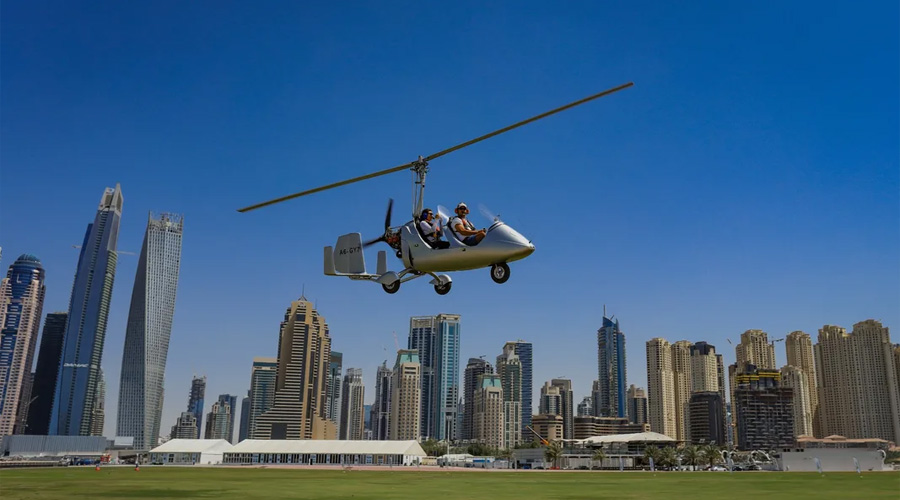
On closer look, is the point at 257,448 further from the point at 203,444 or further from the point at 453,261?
the point at 453,261

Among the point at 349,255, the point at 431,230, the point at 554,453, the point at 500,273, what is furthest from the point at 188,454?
the point at 500,273

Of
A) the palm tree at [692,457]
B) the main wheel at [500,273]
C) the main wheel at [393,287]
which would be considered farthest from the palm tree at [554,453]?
the main wheel at [500,273]

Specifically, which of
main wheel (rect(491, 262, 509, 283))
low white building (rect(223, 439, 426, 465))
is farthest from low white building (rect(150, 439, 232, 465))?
main wheel (rect(491, 262, 509, 283))

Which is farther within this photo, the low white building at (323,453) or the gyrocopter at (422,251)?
the low white building at (323,453)

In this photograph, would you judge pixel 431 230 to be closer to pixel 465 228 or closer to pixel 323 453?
pixel 465 228

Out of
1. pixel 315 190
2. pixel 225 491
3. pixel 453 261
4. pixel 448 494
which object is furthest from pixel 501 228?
pixel 225 491

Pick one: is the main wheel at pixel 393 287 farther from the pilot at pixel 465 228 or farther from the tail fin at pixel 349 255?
the pilot at pixel 465 228

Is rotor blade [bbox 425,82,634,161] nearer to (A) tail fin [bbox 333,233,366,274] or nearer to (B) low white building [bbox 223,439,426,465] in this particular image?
(A) tail fin [bbox 333,233,366,274]
